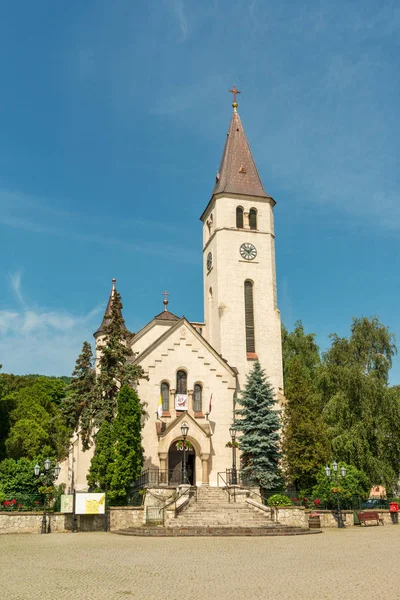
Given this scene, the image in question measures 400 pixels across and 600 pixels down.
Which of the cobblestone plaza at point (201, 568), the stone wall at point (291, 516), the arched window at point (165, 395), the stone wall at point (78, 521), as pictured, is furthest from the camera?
the arched window at point (165, 395)

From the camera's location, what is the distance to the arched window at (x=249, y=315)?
40.2m

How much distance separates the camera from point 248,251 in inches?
1657

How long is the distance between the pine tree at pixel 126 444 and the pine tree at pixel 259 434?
6571 mm

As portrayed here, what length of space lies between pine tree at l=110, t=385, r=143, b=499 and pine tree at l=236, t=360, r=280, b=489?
21.6ft

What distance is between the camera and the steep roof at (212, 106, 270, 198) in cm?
4362

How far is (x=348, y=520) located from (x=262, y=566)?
49.3 ft

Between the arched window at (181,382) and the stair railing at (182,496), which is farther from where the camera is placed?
the arched window at (181,382)

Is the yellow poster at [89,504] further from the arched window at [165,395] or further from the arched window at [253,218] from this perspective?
the arched window at [253,218]

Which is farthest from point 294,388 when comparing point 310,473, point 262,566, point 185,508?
point 262,566

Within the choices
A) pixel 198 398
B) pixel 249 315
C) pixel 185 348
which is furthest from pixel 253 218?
pixel 198 398

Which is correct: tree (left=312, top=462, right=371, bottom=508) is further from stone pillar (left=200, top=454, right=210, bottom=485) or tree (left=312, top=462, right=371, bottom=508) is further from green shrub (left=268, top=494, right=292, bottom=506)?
stone pillar (left=200, top=454, right=210, bottom=485)

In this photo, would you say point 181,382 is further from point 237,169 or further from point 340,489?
point 237,169

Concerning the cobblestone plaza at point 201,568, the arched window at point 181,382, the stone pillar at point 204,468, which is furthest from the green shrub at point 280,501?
the arched window at point 181,382

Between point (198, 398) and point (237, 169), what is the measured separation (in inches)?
720
